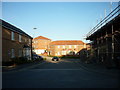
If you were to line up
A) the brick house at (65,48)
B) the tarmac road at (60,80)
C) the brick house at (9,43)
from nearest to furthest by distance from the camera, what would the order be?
the tarmac road at (60,80), the brick house at (9,43), the brick house at (65,48)

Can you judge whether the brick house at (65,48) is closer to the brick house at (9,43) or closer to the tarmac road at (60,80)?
the brick house at (9,43)

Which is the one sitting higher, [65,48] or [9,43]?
[9,43]

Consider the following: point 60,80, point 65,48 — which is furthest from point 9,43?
point 65,48

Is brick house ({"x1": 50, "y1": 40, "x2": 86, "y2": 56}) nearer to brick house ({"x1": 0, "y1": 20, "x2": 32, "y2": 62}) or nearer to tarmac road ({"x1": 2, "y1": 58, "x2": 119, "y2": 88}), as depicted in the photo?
brick house ({"x1": 0, "y1": 20, "x2": 32, "y2": 62})

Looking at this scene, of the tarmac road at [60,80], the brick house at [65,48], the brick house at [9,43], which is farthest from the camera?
the brick house at [65,48]

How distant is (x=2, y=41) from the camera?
17.0m

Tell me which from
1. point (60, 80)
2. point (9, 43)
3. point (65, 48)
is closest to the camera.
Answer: point (60, 80)

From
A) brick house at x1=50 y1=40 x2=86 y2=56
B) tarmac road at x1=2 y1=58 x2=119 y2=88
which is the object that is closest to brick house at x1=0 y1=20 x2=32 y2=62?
tarmac road at x1=2 y1=58 x2=119 y2=88

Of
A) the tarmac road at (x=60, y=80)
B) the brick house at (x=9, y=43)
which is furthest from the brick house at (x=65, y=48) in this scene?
the tarmac road at (x=60, y=80)

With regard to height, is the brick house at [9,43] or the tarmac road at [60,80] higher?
the brick house at [9,43]

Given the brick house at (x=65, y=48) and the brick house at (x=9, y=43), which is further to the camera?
the brick house at (x=65, y=48)

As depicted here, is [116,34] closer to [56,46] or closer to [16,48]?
[16,48]

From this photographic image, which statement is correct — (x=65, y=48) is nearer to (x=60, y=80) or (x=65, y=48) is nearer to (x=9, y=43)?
(x=9, y=43)

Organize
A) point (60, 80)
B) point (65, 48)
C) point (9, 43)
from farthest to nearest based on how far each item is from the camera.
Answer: point (65, 48) → point (9, 43) → point (60, 80)
